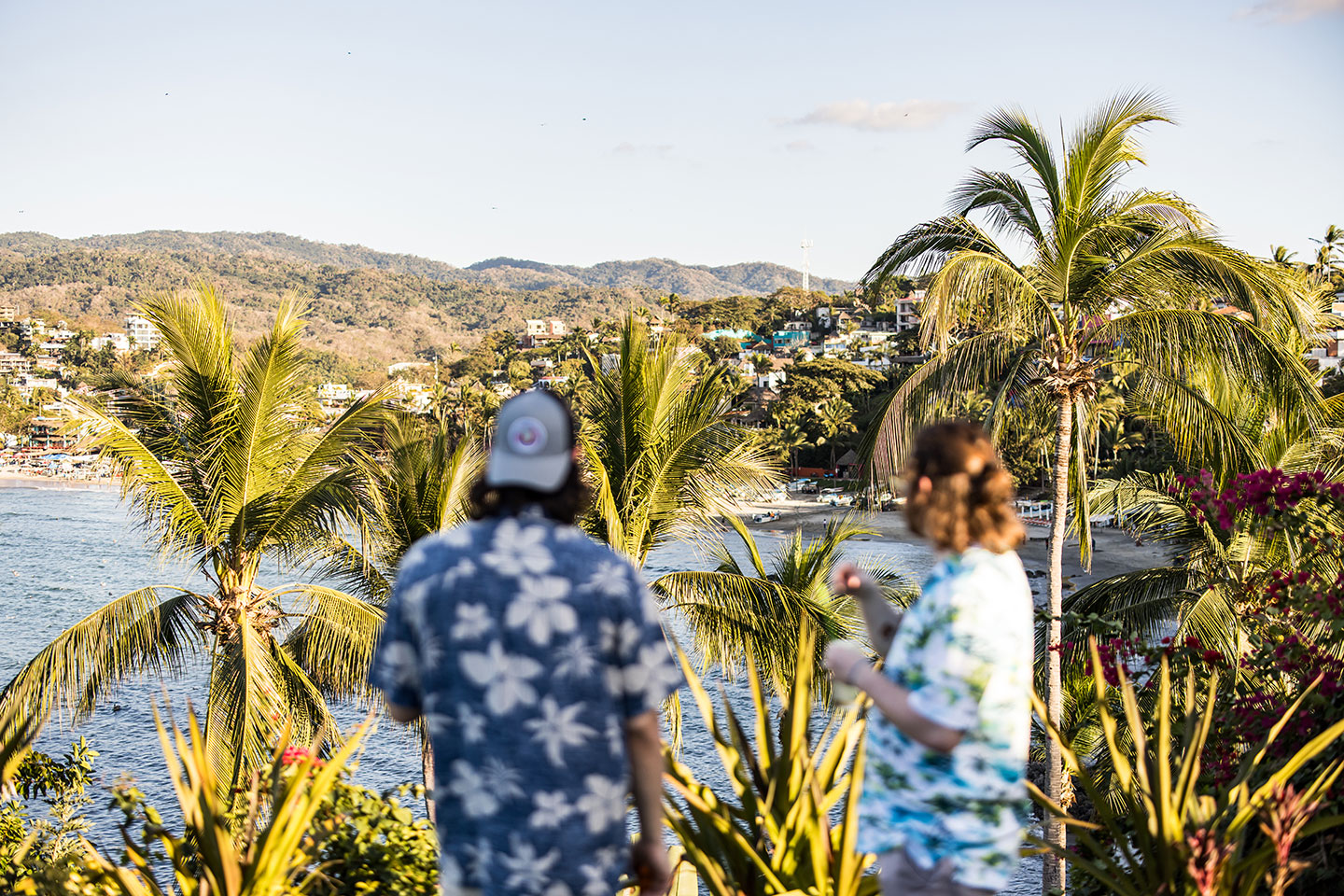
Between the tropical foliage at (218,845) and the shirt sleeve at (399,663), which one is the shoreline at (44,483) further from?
the shirt sleeve at (399,663)

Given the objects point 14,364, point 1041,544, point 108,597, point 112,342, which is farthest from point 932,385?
point 112,342

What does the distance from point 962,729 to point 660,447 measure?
750 cm

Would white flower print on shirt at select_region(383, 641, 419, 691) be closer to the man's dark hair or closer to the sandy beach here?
the man's dark hair

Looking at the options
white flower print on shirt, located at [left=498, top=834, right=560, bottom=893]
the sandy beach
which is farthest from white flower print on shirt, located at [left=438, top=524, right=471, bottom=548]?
the sandy beach

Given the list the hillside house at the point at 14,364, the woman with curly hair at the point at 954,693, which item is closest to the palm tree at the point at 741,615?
the woman with curly hair at the point at 954,693

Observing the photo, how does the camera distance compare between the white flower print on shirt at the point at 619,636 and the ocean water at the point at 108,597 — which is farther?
the ocean water at the point at 108,597

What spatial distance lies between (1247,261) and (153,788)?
23.4m

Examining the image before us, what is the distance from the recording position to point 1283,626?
3.84 m

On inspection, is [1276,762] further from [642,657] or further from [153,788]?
[153,788]

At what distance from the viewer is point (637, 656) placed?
1.65 m

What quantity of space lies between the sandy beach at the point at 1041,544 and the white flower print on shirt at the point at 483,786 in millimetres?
33032

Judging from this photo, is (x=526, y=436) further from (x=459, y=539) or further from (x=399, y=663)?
(x=399, y=663)

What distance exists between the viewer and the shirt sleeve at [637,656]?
64.2 inches

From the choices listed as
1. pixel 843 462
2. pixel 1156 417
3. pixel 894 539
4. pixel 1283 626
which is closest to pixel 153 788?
pixel 1156 417
